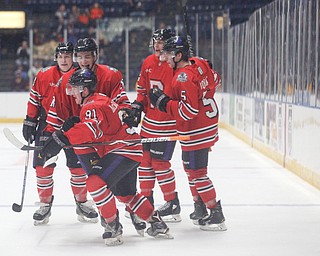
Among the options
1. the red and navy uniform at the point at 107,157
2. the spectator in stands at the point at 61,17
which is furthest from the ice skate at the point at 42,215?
the spectator in stands at the point at 61,17

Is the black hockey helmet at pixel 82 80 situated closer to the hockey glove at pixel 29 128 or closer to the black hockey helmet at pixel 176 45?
the black hockey helmet at pixel 176 45

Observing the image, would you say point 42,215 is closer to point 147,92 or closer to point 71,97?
A: point 71,97

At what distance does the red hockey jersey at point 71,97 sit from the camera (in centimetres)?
471

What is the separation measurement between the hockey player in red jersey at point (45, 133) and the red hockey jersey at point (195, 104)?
2.32 ft

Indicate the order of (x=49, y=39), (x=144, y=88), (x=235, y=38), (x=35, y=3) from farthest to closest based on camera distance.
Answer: (x=35, y=3)
(x=49, y=39)
(x=235, y=38)
(x=144, y=88)

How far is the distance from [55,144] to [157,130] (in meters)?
1.07

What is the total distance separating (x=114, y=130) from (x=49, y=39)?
37.8 feet

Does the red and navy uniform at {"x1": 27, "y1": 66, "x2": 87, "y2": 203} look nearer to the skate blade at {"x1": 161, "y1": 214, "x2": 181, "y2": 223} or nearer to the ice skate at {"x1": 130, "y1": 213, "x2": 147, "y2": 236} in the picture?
the skate blade at {"x1": 161, "y1": 214, "x2": 181, "y2": 223}

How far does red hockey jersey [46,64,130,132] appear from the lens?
4.71 metres

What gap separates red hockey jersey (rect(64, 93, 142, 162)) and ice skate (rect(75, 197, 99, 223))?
2.22 ft

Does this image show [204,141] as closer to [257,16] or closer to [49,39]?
[257,16]

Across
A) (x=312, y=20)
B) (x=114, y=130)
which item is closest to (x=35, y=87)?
(x=114, y=130)

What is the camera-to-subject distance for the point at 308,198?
598 cm

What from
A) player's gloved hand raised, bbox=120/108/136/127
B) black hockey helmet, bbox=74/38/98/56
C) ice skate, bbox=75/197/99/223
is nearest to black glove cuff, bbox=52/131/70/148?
player's gloved hand raised, bbox=120/108/136/127
